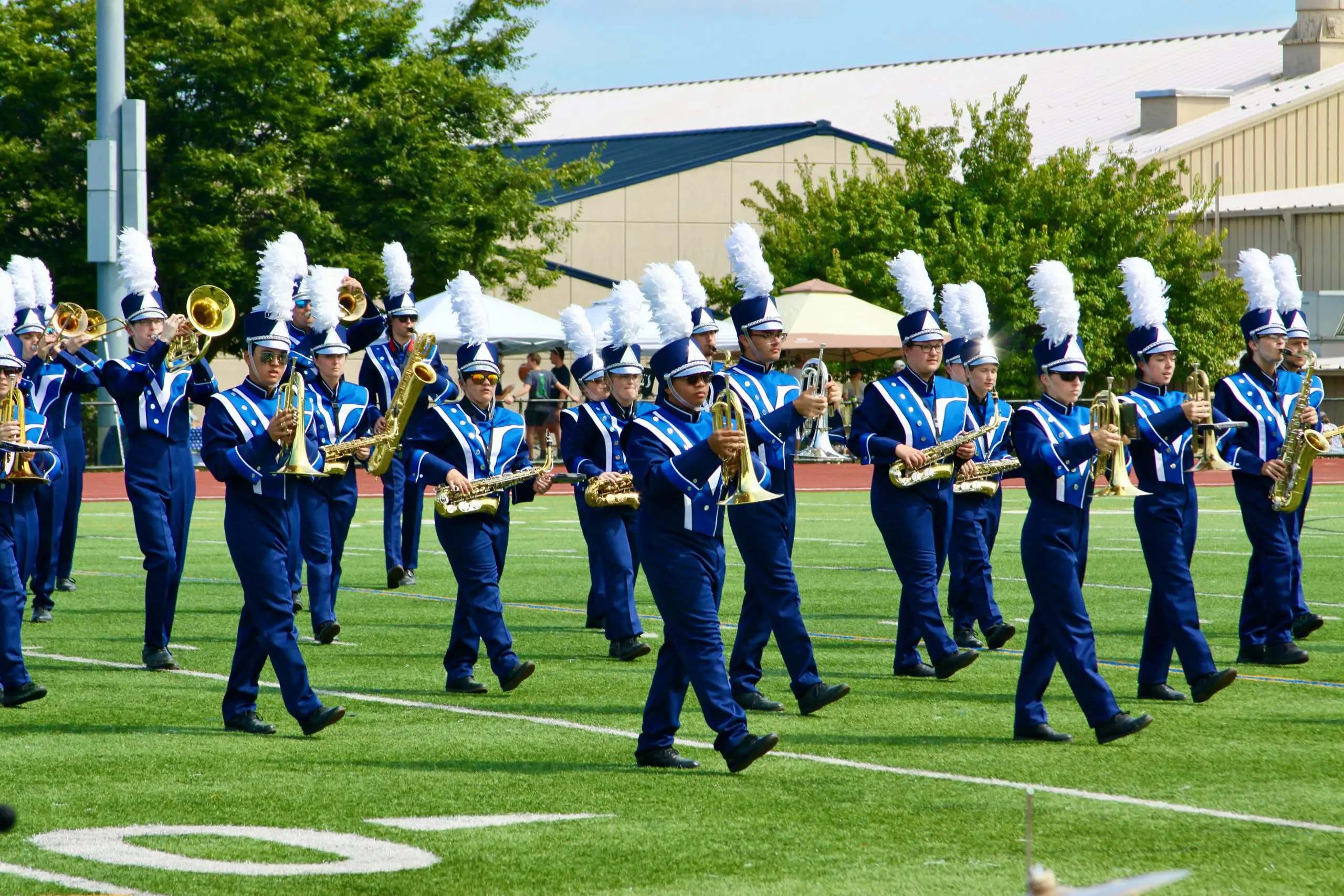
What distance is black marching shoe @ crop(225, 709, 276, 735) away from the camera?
26.3ft

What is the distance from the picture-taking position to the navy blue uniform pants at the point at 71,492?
12.9 meters

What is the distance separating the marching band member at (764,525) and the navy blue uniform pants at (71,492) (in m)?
5.72

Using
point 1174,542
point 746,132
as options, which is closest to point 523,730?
point 1174,542

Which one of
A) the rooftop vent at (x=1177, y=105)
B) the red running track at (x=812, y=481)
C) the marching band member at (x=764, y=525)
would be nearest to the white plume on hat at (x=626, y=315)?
the marching band member at (x=764, y=525)

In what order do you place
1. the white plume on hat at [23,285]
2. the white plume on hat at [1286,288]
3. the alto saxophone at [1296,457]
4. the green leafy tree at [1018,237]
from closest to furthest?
the alto saxophone at [1296,457], the white plume on hat at [1286,288], the white plume on hat at [23,285], the green leafy tree at [1018,237]

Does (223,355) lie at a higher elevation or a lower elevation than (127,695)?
higher

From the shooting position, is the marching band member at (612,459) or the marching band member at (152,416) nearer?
the marching band member at (152,416)

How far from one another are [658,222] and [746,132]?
4.11m

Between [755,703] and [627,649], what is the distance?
183 cm

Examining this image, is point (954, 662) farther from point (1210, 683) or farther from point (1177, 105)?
point (1177, 105)

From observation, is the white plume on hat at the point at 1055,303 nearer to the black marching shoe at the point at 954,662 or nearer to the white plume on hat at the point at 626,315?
the black marching shoe at the point at 954,662

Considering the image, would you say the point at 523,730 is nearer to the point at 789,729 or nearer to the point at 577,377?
the point at 789,729

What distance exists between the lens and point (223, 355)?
133 feet

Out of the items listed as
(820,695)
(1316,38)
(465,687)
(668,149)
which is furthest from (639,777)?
(1316,38)
